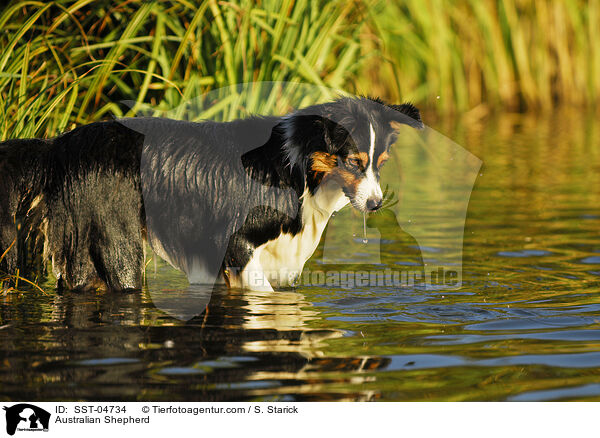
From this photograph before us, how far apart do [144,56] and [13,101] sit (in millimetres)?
1461

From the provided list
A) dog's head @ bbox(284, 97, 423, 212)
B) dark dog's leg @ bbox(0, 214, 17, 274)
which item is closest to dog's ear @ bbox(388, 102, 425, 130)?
dog's head @ bbox(284, 97, 423, 212)

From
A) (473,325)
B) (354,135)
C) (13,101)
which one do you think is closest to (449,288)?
(473,325)

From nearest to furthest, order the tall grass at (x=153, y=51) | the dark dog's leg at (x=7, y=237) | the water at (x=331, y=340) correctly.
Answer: the water at (x=331, y=340), the dark dog's leg at (x=7, y=237), the tall grass at (x=153, y=51)

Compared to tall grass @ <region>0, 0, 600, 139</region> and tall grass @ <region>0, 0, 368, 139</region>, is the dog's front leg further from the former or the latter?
tall grass @ <region>0, 0, 368, 139</region>

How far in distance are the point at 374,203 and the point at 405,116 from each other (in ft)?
2.53

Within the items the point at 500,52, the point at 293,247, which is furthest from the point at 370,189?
the point at 500,52

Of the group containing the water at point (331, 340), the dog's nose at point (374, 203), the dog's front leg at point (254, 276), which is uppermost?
the dog's nose at point (374, 203)

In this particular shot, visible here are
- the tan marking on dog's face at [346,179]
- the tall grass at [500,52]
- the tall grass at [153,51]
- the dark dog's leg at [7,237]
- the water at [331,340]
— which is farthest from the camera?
the tall grass at [500,52]

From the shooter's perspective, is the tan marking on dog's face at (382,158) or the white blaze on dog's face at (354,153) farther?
the tan marking on dog's face at (382,158)

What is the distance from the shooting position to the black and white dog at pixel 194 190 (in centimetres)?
563

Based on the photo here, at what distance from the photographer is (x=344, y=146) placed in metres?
5.70

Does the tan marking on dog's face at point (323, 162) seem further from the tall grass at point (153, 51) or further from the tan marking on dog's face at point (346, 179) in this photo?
the tall grass at point (153, 51)
